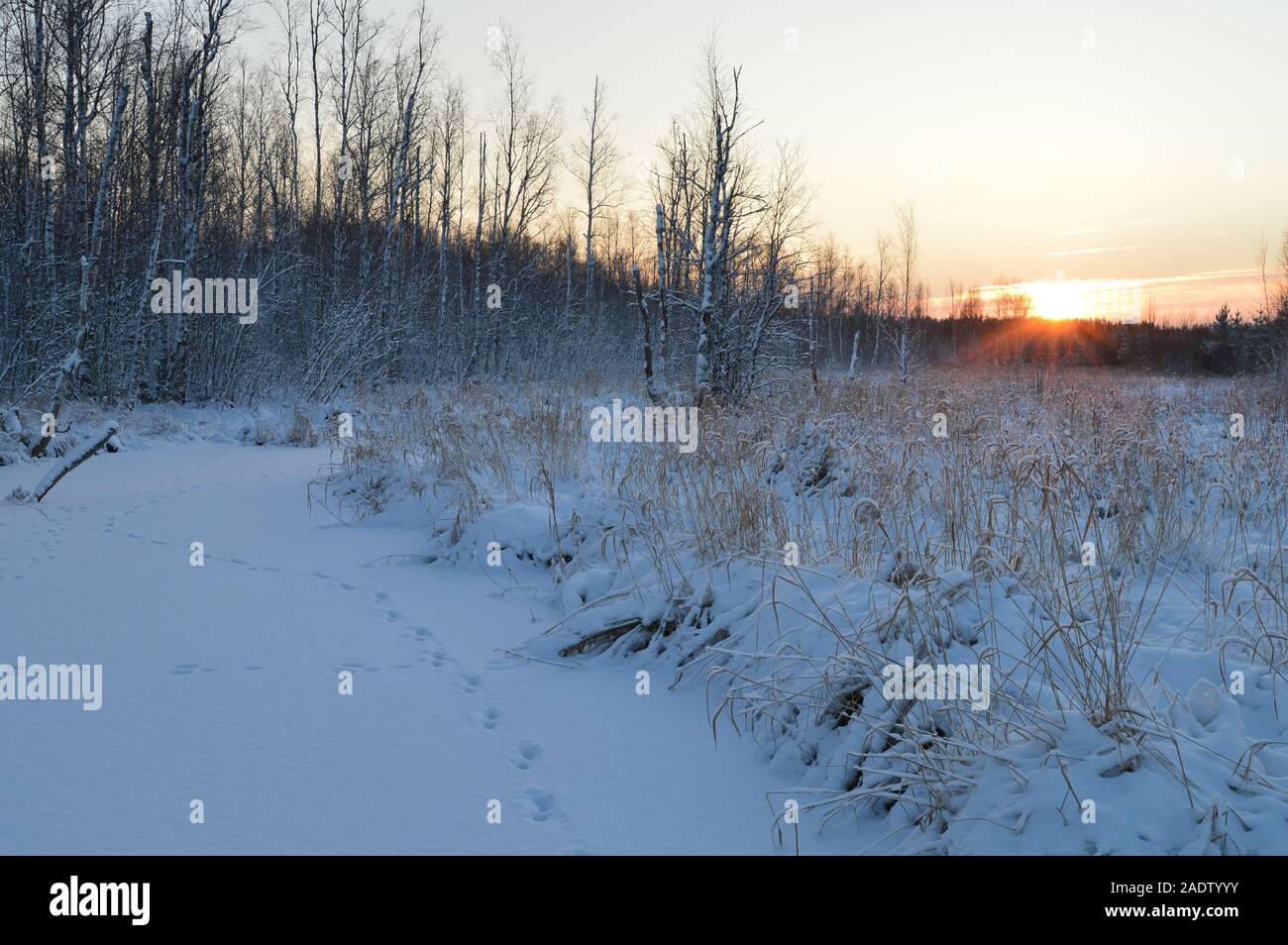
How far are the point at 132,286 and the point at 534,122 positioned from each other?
15.6m

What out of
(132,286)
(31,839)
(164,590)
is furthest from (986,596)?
(132,286)

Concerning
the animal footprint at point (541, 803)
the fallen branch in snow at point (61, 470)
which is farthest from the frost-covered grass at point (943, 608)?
the fallen branch in snow at point (61, 470)

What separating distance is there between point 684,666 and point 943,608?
1.32 meters

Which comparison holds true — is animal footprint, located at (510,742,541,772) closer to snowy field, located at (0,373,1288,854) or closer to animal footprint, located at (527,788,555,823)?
snowy field, located at (0,373,1288,854)

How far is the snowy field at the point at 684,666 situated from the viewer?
7.43 feet

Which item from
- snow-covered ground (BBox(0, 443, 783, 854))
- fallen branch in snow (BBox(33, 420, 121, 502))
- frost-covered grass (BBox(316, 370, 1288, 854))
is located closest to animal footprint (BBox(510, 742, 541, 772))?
Answer: snow-covered ground (BBox(0, 443, 783, 854))

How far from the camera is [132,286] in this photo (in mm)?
16484

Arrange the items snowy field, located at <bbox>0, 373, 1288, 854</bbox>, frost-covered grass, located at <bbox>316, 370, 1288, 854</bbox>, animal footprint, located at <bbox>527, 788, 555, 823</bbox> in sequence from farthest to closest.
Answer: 1. animal footprint, located at <bbox>527, 788, 555, 823</bbox>
2. snowy field, located at <bbox>0, 373, 1288, 854</bbox>
3. frost-covered grass, located at <bbox>316, 370, 1288, 854</bbox>

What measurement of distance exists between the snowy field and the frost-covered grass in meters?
0.02

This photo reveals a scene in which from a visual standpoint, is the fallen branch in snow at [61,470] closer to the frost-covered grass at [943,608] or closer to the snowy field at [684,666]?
the snowy field at [684,666]

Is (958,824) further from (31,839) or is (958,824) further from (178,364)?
(178,364)

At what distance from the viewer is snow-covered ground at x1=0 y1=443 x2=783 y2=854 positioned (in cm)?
242

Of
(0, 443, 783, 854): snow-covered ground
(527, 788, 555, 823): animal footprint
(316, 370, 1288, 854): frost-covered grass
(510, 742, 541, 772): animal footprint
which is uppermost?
(316, 370, 1288, 854): frost-covered grass

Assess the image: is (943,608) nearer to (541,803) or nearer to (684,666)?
(684,666)
